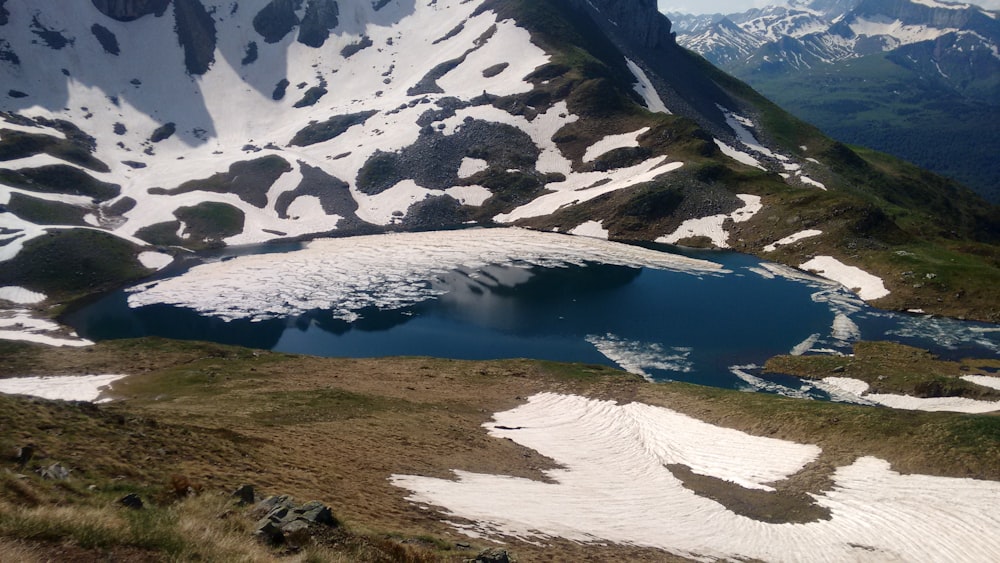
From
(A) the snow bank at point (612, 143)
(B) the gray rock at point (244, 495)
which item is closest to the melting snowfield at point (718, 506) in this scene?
(B) the gray rock at point (244, 495)

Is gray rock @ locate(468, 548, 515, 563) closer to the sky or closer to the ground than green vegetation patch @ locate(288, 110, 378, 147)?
closer to the ground

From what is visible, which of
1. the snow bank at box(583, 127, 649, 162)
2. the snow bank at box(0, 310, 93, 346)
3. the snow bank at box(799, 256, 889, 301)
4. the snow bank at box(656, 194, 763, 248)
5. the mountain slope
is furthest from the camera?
the snow bank at box(583, 127, 649, 162)

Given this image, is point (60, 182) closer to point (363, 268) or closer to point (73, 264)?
point (73, 264)

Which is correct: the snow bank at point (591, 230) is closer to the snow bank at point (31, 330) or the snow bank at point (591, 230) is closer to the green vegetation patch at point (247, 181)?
the green vegetation patch at point (247, 181)

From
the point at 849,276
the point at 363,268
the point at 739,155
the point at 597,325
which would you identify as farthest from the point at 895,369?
the point at 739,155

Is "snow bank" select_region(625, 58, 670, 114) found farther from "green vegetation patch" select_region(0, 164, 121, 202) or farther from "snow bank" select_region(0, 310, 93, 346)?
"snow bank" select_region(0, 310, 93, 346)

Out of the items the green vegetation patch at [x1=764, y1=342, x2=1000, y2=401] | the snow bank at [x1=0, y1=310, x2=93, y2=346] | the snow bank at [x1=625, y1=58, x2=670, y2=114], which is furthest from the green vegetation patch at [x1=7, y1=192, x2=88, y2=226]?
the snow bank at [x1=625, y1=58, x2=670, y2=114]
